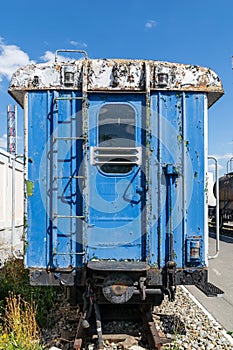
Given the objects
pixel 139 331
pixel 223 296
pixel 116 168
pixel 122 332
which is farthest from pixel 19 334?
pixel 223 296

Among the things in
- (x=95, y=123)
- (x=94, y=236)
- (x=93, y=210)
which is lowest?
(x=94, y=236)

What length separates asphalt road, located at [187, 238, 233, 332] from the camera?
634 cm

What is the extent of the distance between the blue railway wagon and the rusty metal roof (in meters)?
0.01

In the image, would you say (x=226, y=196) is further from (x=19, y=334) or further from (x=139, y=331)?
(x=19, y=334)

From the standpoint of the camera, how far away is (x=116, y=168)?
4680mm

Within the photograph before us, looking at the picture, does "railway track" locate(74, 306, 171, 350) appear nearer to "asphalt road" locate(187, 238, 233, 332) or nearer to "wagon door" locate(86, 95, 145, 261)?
"wagon door" locate(86, 95, 145, 261)

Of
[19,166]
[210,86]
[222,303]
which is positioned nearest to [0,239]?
[19,166]

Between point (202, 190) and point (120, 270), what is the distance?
148 cm

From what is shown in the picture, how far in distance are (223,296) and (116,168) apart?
4730 mm

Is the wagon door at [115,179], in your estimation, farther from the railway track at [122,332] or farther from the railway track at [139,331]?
the railway track at [139,331]

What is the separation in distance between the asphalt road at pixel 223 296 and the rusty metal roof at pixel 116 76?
379 centimetres

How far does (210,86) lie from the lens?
4.74 metres

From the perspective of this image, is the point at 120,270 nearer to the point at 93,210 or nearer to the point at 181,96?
the point at 93,210

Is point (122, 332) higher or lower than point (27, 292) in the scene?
lower
